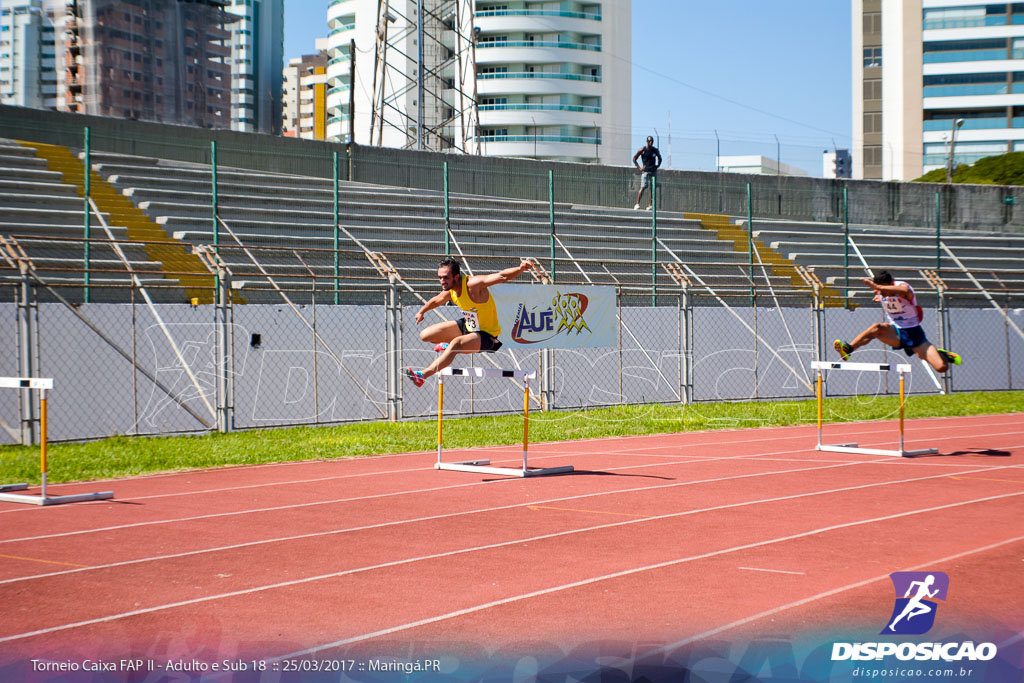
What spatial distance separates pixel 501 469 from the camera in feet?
36.6

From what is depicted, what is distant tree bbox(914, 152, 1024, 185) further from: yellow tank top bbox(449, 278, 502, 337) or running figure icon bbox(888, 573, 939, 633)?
running figure icon bbox(888, 573, 939, 633)

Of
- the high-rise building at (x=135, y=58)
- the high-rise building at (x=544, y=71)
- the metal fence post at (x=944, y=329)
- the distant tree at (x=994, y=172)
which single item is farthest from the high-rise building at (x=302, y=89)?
the metal fence post at (x=944, y=329)

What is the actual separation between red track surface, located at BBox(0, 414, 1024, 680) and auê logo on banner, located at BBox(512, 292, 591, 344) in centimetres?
653

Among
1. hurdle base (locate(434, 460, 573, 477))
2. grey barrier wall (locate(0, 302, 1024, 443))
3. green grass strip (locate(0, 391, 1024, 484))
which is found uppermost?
grey barrier wall (locate(0, 302, 1024, 443))

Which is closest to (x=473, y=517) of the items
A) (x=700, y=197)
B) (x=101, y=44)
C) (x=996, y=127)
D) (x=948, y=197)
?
(x=700, y=197)

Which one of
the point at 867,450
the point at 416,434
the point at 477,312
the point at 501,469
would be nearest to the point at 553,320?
the point at 416,434

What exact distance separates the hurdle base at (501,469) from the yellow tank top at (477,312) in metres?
1.99

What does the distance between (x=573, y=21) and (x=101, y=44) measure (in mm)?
38987

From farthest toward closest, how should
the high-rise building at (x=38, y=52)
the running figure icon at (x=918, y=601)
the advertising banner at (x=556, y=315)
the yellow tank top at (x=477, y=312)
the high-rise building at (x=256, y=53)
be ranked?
the high-rise building at (x=256, y=53) → the high-rise building at (x=38, y=52) → the advertising banner at (x=556, y=315) → the yellow tank top at (x=477, y=312) → the running figure icon at (x=918, y=601)

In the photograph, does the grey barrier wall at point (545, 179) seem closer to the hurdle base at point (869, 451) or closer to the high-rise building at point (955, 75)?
the hurdle base at point (869, 451)

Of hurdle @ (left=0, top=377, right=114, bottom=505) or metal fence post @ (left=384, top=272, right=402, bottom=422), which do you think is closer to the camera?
hurdle @ (left=0, top=377, right=114, bottom=505)

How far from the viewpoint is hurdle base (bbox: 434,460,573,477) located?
10.9m

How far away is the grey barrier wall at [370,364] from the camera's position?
14336mm

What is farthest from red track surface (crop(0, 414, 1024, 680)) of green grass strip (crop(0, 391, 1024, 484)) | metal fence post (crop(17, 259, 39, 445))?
metal fence post (crop(17, 259, 39, 445))
